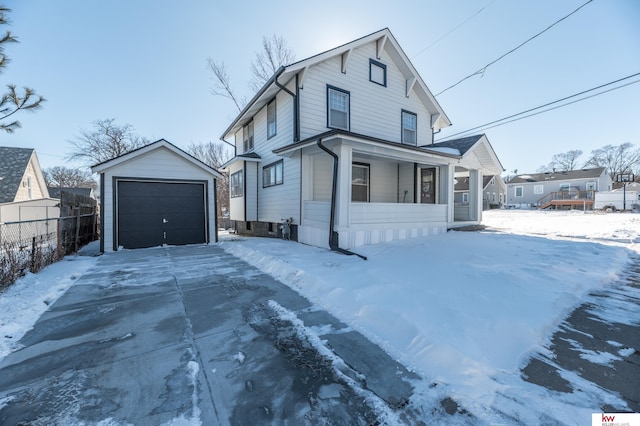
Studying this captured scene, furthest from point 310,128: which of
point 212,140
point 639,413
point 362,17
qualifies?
point 212,140

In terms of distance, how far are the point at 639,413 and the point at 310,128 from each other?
8.71 metres

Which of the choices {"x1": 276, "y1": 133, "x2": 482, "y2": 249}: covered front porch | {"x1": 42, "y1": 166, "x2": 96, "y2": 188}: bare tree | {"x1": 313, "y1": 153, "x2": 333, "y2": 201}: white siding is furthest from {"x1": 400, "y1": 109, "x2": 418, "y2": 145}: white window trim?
{"x1": 42, "y1": 166, "x2": 96, "y2": 188}: bare tree

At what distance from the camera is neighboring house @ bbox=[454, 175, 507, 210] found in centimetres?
3466

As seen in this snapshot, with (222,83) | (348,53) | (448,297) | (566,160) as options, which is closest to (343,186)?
(448,297)

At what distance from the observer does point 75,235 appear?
324 inches

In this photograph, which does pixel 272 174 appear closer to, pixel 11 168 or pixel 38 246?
pixel 38 246

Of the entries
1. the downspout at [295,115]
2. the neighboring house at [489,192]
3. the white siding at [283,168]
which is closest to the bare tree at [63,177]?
the white siding at [283,168]

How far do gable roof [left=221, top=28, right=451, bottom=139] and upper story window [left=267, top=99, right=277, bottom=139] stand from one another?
0.83 ft

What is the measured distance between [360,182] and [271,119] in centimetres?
439

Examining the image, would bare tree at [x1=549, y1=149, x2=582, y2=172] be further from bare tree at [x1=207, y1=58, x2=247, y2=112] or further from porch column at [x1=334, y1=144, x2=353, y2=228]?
porch column at [x1=334, y1=144, x2=353, y2=228]

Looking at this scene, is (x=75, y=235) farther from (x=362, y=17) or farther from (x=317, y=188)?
(x=362, y=17)

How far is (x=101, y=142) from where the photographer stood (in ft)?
83.3

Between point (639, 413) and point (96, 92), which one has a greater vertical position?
point (96, 92)

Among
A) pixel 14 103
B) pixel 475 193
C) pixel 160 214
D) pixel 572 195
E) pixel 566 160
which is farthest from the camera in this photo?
pixel 566 160
